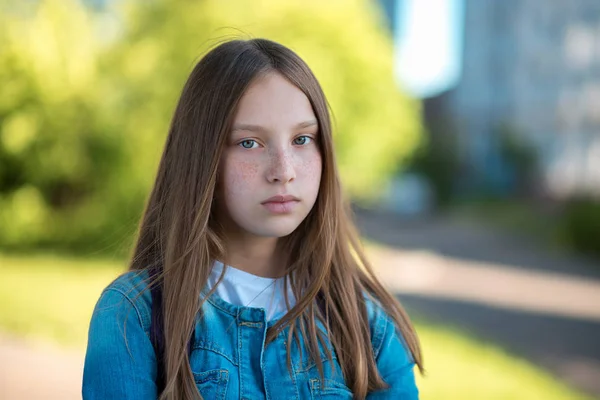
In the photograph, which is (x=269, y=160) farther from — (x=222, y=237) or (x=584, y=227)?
(x=584, y=227)

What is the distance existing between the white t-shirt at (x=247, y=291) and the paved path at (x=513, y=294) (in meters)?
3.84

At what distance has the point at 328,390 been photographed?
1508mm

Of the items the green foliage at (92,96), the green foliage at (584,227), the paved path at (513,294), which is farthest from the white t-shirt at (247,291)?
the green foliage at (584,227)

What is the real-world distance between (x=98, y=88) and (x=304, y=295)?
7351 mm

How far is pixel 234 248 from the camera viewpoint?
1606 millimetres

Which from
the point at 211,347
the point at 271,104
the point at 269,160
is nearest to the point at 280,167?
the point at 269,160

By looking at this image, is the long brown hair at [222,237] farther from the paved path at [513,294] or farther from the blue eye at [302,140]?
the paved path at [513,294]

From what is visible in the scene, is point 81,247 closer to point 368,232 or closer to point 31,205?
point 31,205

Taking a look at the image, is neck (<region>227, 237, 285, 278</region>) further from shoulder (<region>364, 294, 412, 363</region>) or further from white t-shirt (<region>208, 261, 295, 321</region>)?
shoulder (<region>364, 294, 412, 363</region>)

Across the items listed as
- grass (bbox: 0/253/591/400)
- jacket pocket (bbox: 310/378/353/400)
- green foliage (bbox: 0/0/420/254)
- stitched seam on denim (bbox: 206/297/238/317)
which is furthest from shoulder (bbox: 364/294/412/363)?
green foliage (bbox: 0/0/420/254)

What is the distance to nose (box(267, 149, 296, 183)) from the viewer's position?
1.46 metres

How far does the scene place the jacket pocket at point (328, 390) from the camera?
149cm

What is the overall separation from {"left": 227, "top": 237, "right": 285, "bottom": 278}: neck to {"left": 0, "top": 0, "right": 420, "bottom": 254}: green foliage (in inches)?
255

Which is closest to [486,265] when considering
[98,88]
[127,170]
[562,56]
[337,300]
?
[127,170]
